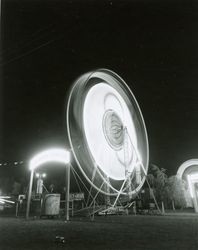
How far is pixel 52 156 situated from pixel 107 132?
15.2 feet

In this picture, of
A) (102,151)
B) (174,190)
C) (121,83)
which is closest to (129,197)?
(102,151)

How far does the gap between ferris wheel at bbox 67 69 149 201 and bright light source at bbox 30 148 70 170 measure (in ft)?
2.89

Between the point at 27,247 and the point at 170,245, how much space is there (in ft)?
6.46

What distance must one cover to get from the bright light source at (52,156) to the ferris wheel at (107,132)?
881 mm

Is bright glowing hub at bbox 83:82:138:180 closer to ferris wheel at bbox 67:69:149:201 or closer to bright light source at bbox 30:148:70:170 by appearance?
ferris wheel at bbox 67:69:149:201

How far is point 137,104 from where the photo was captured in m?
16.6

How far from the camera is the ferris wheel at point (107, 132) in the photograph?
43.0 ft

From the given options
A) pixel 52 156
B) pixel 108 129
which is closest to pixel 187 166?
pixel 108 129

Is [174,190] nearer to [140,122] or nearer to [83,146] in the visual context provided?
[140,122]

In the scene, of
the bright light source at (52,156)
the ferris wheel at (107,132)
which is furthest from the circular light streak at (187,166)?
the bright light source at (52,156)

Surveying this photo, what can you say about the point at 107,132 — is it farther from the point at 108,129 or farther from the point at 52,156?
the point at 52,156

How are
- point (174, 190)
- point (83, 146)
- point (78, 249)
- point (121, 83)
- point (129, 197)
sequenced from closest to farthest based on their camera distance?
1. point (78, 249)
2. point (83, 146)
3. point (129, 197)
4. point (121, 83)
5. point (174, 190)

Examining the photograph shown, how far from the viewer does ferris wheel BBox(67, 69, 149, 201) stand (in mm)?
13102

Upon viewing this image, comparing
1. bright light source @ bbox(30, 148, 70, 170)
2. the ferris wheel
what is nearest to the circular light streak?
the ferris wheel
